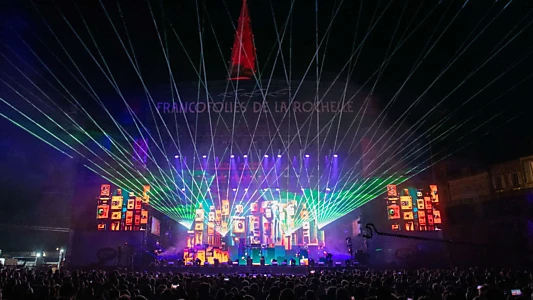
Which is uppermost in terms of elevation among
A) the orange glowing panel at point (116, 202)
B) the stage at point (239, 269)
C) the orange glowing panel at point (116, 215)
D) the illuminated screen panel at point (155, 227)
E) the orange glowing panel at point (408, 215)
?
the orange glowing panel at point (116, 202)

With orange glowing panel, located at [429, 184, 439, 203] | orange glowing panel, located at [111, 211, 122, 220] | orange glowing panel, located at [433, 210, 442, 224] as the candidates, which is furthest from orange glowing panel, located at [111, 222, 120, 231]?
orange glowing panel, located at [429, 184, 439, 203]

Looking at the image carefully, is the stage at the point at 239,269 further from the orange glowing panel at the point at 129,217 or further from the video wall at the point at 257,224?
the video wall at the point at 257,224

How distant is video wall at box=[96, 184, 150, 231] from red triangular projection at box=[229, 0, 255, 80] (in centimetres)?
1171

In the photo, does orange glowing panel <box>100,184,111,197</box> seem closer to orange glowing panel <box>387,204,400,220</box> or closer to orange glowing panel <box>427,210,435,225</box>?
orange glowing panel <box>387,204,400,220</box>

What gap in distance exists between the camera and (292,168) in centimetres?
3069

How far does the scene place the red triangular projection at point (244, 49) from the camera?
54.4 ft

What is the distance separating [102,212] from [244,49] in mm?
15686

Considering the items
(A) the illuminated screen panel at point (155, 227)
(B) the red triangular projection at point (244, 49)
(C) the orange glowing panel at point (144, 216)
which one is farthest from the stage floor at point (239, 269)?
(B) the red triangular projection at point (244, 49)

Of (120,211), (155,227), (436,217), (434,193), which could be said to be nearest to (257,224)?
(155,227)

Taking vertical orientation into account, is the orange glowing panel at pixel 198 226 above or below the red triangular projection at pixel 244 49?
below

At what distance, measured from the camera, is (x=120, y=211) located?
85.8 ft

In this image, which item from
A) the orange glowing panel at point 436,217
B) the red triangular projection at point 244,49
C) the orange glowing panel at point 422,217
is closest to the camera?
the red triangular projection at point 244,49

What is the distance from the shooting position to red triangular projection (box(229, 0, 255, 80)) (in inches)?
653

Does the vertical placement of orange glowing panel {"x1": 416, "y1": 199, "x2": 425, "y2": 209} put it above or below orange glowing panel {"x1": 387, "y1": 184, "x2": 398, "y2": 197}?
below
